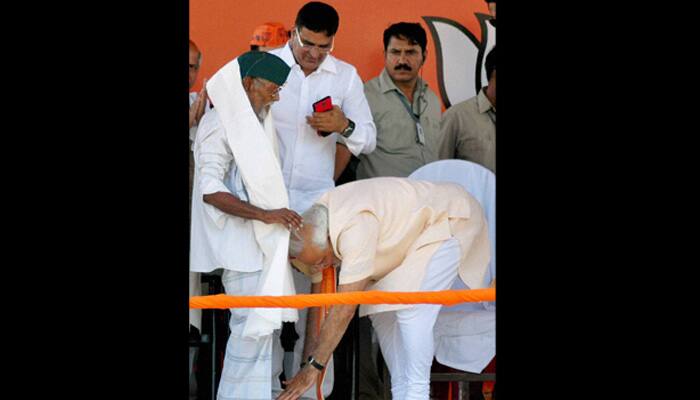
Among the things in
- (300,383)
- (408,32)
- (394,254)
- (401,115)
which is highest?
(408,32)

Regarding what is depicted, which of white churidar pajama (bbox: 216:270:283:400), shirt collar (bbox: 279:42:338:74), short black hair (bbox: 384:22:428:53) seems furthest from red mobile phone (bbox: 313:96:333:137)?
white churidar pajama (bbox: 216:270:283:400)

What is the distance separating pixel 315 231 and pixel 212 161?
44cm

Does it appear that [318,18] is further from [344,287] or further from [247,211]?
[344,287]

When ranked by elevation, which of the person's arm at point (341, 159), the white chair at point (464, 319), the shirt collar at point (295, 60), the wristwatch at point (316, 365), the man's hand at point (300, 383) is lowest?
the man's hand at point (300, 383)

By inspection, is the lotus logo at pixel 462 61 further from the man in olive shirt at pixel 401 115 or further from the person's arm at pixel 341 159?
the person's arm at pixel 341 159

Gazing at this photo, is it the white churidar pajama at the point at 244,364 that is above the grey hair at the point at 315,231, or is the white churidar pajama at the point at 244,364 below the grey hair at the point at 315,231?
below

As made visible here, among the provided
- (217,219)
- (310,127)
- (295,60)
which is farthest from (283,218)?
(295,60)

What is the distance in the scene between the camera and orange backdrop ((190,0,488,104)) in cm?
450

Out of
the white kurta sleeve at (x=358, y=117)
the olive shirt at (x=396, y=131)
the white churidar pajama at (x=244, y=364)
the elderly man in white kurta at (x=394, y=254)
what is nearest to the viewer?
the white churidar pajama at (x=244, y=364)

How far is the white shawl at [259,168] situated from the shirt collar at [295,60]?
23 cm

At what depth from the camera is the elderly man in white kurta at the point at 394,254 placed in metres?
4.47

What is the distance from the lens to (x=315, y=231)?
14.8 feet

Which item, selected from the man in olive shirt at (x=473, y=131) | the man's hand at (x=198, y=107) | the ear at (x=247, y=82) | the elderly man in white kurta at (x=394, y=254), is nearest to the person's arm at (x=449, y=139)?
the man in olive shirt at (x=473, y=131)

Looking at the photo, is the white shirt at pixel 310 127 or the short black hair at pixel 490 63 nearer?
the white shirt at pixel 310 127
